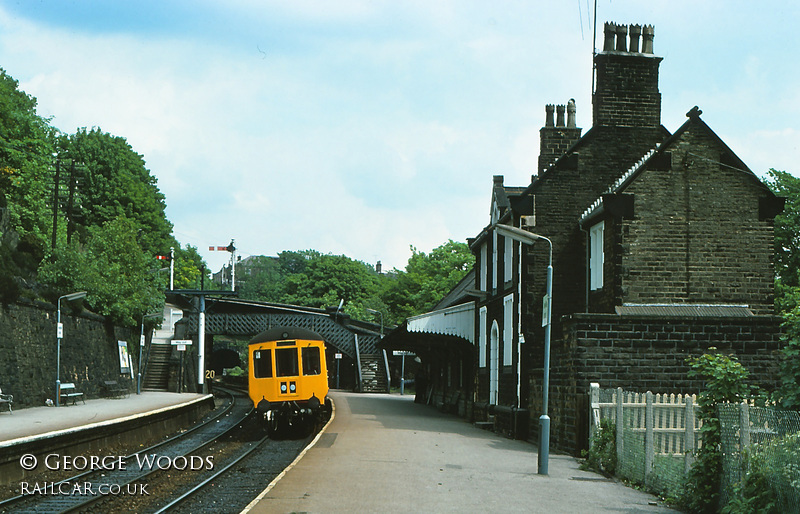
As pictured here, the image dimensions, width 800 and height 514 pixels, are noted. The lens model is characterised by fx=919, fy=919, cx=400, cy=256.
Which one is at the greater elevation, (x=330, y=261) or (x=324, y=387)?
(x=330, y=261)

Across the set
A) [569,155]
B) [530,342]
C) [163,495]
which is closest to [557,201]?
[569,155]

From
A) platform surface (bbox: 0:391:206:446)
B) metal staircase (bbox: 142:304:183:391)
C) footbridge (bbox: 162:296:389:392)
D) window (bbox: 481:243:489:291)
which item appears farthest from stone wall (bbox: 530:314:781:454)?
footbridge (bbox: 162:296:389:392)

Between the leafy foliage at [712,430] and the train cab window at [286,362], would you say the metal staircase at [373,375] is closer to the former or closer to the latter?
the train cab window at [286,362]

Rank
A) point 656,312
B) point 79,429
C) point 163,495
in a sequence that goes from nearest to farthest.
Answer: point 163,495 → point 79,429 → point 656,312

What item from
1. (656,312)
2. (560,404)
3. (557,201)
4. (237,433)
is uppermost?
(557,201)

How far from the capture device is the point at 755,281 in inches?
851

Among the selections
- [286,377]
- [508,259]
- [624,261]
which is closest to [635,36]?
[624,261]

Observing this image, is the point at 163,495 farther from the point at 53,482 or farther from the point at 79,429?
the point at 79,429

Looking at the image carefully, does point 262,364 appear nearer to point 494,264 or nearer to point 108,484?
point 494,264

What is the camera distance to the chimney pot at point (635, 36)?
80.0 ft

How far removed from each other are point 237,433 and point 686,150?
15786 mm

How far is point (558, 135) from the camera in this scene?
28.5 meters

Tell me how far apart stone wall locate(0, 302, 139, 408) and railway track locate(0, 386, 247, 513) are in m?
5.48

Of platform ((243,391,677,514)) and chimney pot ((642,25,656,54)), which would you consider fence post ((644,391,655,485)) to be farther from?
chimney pot ((642,25,656,54))
